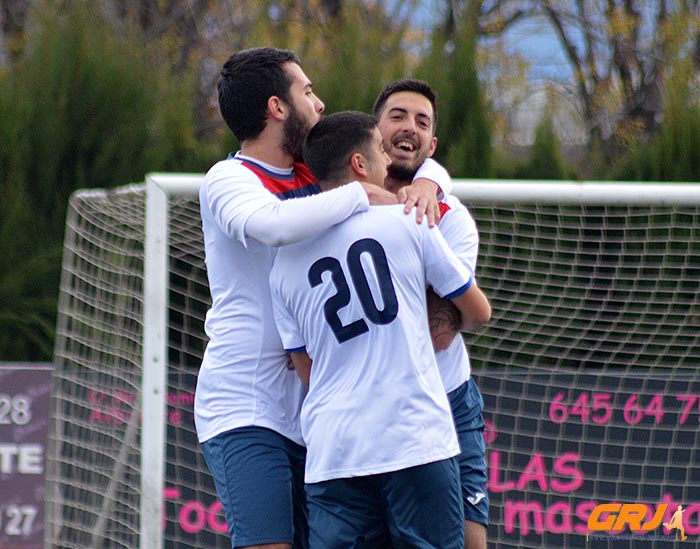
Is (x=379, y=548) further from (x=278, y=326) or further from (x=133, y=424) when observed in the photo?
(x=133, y=424)

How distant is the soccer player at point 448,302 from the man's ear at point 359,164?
1.19ft

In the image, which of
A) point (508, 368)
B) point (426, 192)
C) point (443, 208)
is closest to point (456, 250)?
point (443, 208)

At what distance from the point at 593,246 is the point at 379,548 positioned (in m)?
3.61

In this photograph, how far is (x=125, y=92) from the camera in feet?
23.2

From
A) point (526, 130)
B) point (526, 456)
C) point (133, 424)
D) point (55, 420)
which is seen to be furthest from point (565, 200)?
point (526, 130)

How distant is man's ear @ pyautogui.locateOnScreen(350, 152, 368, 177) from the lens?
2.69 m

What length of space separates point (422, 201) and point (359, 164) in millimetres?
183

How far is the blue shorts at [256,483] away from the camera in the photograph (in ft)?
8.98

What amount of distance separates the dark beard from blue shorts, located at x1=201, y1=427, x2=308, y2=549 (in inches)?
35.2

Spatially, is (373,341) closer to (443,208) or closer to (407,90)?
(443,208)

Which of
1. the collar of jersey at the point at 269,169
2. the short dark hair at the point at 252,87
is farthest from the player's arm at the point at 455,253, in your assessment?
the short dark hair at the point at 252,87

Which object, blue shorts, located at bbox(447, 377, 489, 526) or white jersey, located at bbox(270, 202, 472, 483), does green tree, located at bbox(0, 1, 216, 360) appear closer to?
blue shorts, located at bbox(447, 377, 489, 526)

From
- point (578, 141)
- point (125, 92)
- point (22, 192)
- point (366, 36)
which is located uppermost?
point (578, 141)

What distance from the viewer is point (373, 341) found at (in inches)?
101
